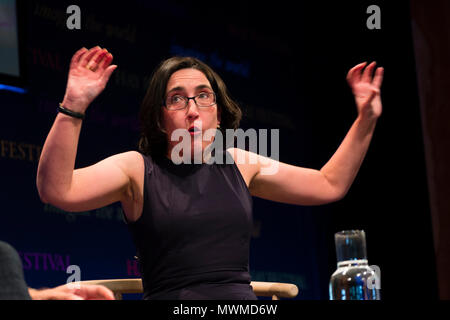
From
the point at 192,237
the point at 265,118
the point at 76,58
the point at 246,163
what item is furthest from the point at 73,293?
the point at 265,118

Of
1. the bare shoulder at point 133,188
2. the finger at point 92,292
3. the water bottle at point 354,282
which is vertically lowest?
the water bottle at point 354,282

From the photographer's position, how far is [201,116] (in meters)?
1.97

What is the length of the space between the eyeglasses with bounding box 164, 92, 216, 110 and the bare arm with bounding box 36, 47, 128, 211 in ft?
1.43

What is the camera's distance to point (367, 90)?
1.95m

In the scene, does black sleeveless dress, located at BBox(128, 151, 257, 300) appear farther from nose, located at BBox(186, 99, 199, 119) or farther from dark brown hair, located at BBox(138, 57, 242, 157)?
nose, located at BBox(186, 99, 199, 119)

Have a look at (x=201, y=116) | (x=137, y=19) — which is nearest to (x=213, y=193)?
(x=201, y=116)

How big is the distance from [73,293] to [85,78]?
65cm

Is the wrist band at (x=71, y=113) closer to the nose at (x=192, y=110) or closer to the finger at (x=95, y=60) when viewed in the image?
the finger at (x=95, y=60)

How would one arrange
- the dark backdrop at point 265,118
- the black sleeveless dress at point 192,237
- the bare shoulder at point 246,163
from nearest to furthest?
the black sleeveless dress at point 192,237
the bare shoulder at point 246,163
the dark backdrop at point 265,118

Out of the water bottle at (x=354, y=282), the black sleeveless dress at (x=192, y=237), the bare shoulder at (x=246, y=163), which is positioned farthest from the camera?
the bare shoulder at (x=246, y=163)

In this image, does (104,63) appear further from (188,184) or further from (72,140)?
(188,184)

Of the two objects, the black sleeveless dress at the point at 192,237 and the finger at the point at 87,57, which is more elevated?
the finger at the point at 87,57

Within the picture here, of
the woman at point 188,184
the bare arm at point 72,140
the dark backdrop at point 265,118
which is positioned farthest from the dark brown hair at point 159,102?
the dark backdrop at point 265,118

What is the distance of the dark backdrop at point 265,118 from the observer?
316cm
